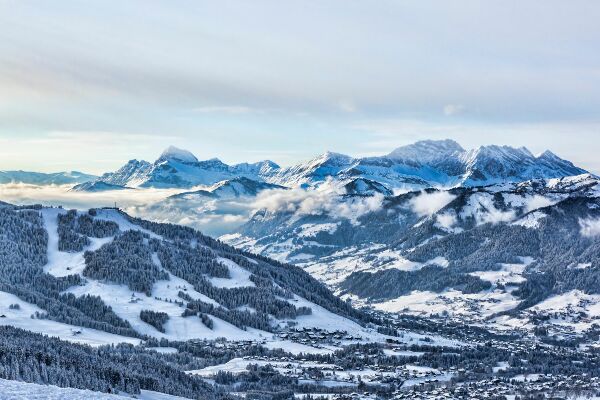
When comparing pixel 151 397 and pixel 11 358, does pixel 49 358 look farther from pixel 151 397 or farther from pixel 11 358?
pixel 151 397

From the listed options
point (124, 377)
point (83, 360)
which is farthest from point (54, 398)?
point (83, 360)

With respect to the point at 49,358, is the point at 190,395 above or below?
below

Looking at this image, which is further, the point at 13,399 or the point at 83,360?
the point at 83,360

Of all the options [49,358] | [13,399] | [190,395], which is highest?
[13,399]

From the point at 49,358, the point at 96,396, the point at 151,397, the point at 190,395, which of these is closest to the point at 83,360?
the point at 49,358

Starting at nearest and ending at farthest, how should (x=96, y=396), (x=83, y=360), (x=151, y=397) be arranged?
(x=96, y=396), (x=151, y=397), (x=83, y=360)

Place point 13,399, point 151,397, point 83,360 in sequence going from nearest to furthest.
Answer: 1. point 13,399
2. point 151,397
3. point 83,360

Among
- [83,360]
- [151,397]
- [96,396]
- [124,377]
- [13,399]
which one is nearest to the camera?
[13,399]

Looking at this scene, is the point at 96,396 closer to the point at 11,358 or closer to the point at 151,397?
the point at 151,397

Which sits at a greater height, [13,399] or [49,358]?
[13,399]
